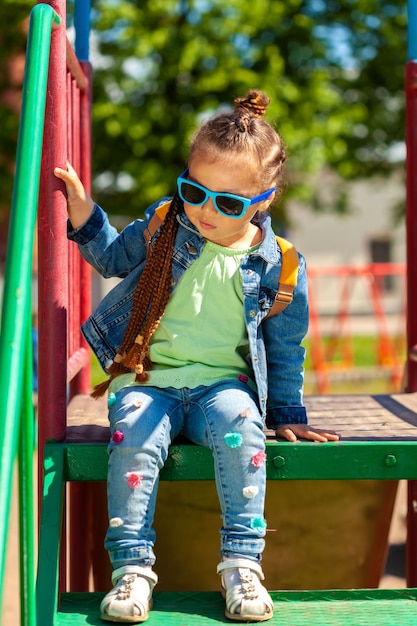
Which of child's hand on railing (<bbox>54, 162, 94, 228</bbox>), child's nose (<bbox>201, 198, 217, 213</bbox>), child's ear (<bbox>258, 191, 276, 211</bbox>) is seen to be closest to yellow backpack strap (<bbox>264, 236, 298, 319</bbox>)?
child's ear (<bbox>258, 191, 276, 211</bbox>)

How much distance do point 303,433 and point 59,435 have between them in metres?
0.67

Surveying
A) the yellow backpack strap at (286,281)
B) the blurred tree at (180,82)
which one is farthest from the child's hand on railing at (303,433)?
the blurred tree at (180,82)

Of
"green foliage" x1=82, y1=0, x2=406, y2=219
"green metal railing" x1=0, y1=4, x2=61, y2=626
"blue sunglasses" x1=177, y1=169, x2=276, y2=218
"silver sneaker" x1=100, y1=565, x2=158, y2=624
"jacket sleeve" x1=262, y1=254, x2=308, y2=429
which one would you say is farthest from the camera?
"green foliage" x1=82, y1=0, x2=406, y2=219

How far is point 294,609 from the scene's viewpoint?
91.1 inches

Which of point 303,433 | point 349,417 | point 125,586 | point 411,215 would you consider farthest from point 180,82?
point 125,586

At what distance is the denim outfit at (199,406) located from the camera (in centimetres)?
229

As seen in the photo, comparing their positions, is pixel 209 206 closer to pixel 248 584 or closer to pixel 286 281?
pixel 286 281

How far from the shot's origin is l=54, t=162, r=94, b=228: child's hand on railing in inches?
98.4

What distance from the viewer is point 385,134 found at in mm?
16594

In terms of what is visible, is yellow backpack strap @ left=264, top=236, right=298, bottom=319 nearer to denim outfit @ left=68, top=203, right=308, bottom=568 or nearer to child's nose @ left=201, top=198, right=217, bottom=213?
denim outfit @ left=68, top=203, right=308, bottom=568

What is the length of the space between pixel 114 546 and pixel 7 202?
13512 mm

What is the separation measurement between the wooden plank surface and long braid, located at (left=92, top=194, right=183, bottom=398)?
0.75 ft

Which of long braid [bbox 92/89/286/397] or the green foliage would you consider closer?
long braid [bbox 92/89/286/397]

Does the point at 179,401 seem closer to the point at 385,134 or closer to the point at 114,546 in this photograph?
the point at 114,546
